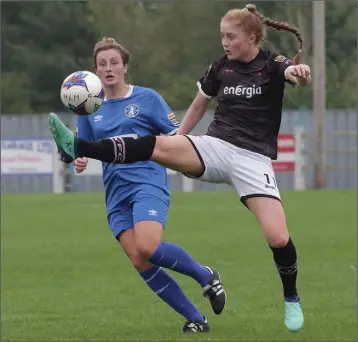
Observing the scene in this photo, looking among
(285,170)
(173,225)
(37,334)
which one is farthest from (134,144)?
(285,170)

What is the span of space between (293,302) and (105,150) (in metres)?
1.65

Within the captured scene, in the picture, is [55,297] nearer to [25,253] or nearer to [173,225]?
[25,253]

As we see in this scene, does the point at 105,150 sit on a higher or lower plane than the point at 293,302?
higher

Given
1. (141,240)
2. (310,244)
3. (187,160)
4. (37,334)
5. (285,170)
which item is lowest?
(285,170)

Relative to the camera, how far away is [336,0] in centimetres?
3425

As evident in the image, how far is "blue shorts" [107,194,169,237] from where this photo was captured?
7547mm

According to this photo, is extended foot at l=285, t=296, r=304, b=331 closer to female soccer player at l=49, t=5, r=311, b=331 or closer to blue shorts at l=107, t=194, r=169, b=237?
female soccer player at l=49, t=5, r=311, b=331

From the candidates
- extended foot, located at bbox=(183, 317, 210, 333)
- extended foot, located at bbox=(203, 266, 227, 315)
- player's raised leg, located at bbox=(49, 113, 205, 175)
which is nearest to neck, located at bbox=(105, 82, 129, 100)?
player's raised leg, located at bbox=(49, 113, 205, 175)

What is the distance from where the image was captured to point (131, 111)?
779 centimetres

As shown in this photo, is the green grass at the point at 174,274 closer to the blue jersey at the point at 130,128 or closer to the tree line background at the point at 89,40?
the blue jersey at the point at 130,128

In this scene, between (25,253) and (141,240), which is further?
(25,253)

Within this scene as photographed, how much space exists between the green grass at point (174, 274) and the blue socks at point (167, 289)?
173 mm

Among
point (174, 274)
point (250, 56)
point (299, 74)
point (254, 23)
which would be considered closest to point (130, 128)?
point (250, 56)

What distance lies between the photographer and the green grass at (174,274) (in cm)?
794
